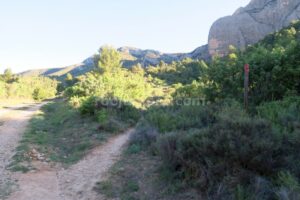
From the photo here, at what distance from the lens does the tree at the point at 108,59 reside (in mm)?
36031

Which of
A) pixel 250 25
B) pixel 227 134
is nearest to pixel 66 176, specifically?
pixel 227 134

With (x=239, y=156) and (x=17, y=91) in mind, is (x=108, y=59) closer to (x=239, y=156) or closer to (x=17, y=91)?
(x=17, y=91)

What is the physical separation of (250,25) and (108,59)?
30776 mm

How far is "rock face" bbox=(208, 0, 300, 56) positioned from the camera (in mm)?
54906

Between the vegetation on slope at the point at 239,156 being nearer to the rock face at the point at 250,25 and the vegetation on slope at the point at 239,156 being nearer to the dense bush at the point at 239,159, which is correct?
the dense bush at the point at 239,159

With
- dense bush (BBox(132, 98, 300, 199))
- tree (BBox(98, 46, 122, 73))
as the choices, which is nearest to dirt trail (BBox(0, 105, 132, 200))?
dense bush (BBox(132, 98, 300, 199))

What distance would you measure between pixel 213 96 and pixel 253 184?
6.99 m

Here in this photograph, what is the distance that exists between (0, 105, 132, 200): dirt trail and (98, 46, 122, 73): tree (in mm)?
25679

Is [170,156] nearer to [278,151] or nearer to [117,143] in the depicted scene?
[278,151]

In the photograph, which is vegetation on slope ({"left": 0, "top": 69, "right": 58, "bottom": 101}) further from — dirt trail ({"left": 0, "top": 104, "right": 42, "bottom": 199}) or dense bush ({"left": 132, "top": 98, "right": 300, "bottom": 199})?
dense bush ({"left": 132, "top": 98, "right": 300, "bottom": 199})

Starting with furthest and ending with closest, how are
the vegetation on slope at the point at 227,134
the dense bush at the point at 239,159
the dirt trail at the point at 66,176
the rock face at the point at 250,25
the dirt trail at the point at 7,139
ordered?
1. the rock face at the point at 250,25
2. the dirt trail at the point at 7,139
3. the dirt trail at the point at 66,176
4. the vegetation on slope at the point at 227,134
5. the dense bush at the point at 239,159

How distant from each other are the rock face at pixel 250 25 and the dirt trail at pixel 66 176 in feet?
154

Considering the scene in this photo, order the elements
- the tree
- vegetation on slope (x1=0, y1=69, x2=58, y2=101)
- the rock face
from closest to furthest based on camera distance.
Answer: vegetation on slope (x1=0, y1=69, x2=58, y2=101) → the tree → the rock face

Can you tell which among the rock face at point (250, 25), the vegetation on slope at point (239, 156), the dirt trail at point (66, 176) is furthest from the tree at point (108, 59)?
the vegetation on slope at point (239, 156)
